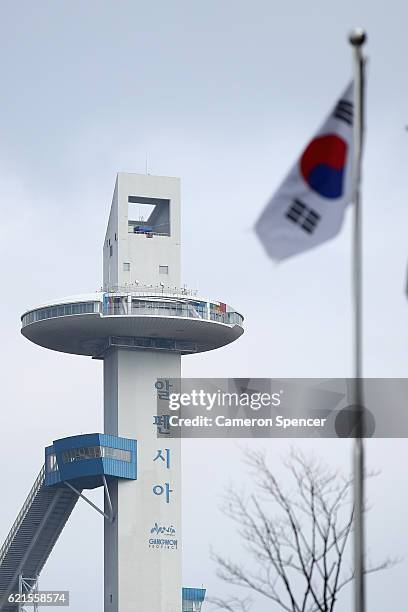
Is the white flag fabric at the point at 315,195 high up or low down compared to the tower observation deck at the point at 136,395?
down

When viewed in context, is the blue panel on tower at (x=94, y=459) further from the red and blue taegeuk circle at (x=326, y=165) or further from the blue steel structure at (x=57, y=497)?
the red and blue taegeuk circle at (x=326, y=165)

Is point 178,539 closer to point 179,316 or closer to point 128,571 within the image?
point 128,571

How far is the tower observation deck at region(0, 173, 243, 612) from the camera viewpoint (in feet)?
440

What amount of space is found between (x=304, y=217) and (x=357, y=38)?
352cm

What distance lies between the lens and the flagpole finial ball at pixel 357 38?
2761 cm

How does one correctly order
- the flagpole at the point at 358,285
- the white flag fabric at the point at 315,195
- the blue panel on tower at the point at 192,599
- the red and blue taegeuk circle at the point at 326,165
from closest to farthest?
the flagpole at the point at 358,285 < the white flag fabric at the point at 315,195 < the red and blue taegeuk circle at the point at 326,165 < the blue panel on tower at the point at 192,599

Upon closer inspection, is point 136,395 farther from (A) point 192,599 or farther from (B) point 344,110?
(B) point 344,110

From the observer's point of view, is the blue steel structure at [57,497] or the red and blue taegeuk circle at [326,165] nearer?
the red and blue taegeuk circle at [326,165]

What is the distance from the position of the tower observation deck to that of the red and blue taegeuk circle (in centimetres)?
10496

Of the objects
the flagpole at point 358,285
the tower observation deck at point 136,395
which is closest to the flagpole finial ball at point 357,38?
the flagpole at point 358,285

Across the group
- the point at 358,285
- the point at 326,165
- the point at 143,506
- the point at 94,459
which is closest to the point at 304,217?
A: the point at 326,165

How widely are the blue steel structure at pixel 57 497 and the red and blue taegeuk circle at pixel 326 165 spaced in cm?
10682

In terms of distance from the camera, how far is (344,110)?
95.8ft

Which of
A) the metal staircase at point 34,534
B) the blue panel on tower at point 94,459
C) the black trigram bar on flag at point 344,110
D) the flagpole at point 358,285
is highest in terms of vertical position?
the blue panel on tower at point 94,459
